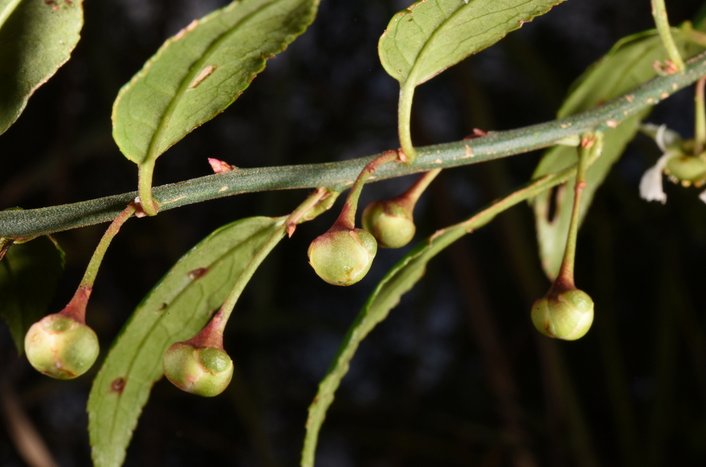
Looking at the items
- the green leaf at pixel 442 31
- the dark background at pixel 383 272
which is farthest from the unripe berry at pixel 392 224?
the dark background at pixel 383 272

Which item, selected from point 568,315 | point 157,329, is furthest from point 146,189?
point 568,315

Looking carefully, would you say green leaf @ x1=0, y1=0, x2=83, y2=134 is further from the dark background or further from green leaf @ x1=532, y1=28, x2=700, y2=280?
the dark background

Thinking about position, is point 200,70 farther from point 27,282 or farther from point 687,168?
point 687,168

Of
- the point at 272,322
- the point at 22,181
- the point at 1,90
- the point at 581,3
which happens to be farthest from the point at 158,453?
the point at 581,3

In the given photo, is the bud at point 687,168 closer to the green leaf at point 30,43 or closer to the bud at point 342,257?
the bud at point 342,257

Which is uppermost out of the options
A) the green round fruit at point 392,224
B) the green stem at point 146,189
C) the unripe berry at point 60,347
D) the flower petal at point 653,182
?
the flower petal at point 653,182

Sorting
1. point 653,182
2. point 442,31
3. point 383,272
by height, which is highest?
point 383,272

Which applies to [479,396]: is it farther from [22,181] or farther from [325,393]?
[325,393]
